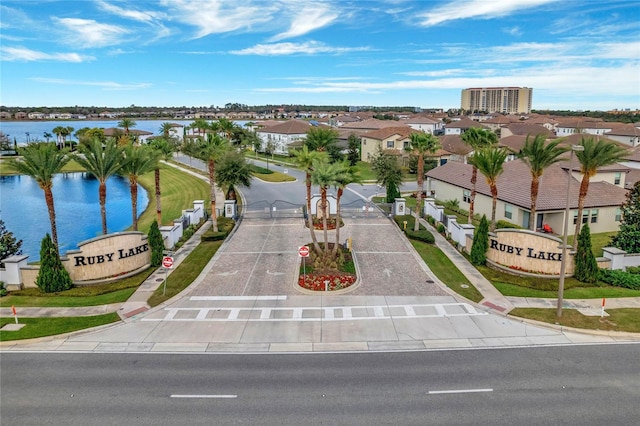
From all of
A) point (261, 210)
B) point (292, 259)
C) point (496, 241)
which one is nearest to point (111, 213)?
point (261, 210)

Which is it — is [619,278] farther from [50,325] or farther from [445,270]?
[50,325]

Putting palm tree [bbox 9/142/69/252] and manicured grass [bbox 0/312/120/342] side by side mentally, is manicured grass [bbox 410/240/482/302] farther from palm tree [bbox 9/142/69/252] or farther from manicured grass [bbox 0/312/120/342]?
palm tree [bbox 9/142/69/252]

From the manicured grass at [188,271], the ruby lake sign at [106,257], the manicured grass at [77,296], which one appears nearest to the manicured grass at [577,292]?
the manicured grass at [188,271]

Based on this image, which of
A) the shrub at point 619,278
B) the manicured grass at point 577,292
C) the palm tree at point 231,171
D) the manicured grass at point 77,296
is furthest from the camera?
the palm tree at point 231,171

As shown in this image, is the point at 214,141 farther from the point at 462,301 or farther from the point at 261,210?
the point at 462,301

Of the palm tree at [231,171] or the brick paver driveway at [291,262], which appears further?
the palm tree at [231,171]

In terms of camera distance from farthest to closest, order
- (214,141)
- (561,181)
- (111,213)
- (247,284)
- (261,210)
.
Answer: (111,213)
(261,210)
(561,181)
(214,141)
(247,284)

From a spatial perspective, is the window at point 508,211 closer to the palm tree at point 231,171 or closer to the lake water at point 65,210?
the palm tree at point 231,171
